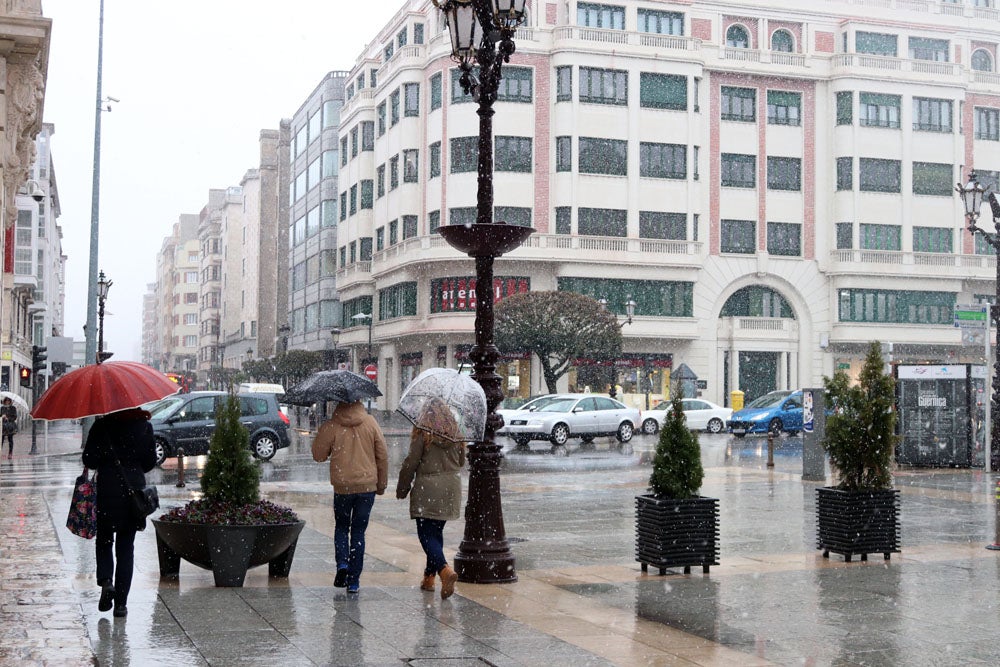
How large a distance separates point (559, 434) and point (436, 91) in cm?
2634

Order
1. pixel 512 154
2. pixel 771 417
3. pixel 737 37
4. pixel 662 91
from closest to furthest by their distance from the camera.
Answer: pixel 771 417, pixel 512 154, pixel 662 91, pixel 737 37

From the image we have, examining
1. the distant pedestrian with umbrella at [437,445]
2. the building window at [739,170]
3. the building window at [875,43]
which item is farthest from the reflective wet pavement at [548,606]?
the building window at [875,43]

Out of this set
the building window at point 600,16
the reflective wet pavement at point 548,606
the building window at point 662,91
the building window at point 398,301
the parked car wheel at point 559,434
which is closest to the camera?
the reflective wet pavement at point 548,606

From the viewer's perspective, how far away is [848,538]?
1091cm

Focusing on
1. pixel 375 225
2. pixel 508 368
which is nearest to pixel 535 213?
pixel 508 368

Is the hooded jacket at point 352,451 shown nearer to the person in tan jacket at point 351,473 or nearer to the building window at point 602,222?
the person in tan jacket at point 351,473

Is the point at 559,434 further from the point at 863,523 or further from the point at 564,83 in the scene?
the point at 564,83

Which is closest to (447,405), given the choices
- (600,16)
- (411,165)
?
(600,16)

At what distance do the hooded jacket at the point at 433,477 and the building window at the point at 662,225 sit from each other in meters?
45.9

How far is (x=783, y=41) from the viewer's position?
188 ft

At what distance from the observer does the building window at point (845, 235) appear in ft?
186

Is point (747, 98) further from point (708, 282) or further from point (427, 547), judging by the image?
point (427, 547)

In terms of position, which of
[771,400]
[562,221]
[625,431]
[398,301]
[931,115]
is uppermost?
[931,115]

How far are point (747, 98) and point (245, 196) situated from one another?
69100 millimetres
